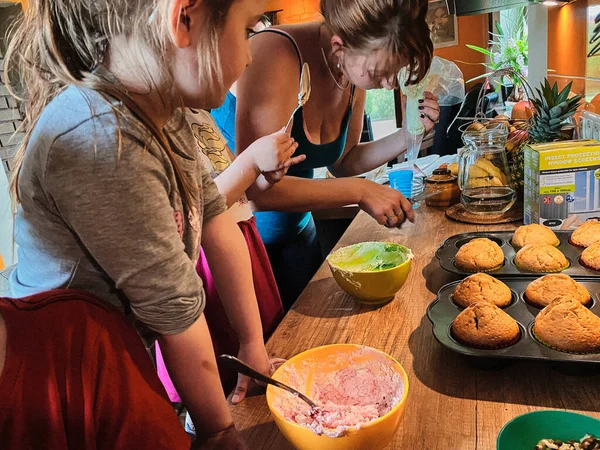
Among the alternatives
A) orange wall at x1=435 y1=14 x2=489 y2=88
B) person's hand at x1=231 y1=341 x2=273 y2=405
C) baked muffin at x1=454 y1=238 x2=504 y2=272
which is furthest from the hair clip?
orange wall at x1=435 y1=14 x2=489 y2=88

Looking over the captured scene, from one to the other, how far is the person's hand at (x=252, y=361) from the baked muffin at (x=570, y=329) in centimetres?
46

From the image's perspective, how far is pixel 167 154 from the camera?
638 millimetres

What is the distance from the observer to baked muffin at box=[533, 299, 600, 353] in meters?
0.71

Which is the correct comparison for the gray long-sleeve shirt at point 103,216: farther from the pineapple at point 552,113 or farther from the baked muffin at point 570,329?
the pineapple at point 552,113

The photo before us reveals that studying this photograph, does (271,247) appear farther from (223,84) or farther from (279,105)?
(223,84)

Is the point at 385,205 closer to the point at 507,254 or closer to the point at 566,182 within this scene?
the point at 507,254

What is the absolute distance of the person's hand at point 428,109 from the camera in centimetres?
171

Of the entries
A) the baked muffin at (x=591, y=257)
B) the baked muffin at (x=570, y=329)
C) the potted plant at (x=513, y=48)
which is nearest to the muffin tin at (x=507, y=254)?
the baked muffin at (x=591, y=257)

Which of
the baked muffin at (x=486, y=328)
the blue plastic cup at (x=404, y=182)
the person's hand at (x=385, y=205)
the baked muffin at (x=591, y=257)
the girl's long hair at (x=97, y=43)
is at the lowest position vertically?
the blue plastic cup at (x=404, y=182)

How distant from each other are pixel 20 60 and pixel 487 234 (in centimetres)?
106

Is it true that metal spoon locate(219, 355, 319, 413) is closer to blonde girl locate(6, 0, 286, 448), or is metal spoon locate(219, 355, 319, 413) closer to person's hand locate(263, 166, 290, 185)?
blonde girl locate(6, 0, 286, 448)

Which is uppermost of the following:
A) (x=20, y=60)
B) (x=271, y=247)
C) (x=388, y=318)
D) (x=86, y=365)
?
(x=20, y=60)

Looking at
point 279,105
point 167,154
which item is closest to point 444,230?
point 279,105

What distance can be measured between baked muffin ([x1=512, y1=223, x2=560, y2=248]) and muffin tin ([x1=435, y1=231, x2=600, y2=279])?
2 centimetres
